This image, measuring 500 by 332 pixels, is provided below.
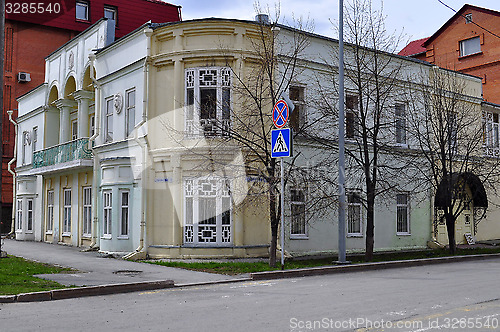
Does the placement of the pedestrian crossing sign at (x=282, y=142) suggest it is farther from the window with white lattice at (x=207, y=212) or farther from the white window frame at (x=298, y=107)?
the window with white lattice at (x=207, y=212)

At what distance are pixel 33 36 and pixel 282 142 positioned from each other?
26619mm

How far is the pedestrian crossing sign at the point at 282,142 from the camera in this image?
14677 millimetres

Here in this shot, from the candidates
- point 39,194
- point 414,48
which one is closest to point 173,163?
point 39,194

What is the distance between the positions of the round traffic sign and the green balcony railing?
10974 mm

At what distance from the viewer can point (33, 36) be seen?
35875 millimetres

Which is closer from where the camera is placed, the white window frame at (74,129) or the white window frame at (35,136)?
the white window frame at (74,129)

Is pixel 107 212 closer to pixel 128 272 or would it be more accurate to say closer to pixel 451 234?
pixel 128 272

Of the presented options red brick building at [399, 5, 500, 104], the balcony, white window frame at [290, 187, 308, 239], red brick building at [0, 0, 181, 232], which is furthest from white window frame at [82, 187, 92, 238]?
red brick building at [399, 5, 500, 104]

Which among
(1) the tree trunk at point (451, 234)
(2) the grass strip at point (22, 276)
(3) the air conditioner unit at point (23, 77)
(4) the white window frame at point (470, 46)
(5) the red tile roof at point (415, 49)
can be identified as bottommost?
(2) the grass strip at point (22, 276)

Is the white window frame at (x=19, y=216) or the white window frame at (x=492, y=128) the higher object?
the white window frame at (x=492, y=128)

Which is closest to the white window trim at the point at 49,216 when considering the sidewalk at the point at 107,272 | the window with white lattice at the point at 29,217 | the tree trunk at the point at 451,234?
the window with white lattice at the point at 29,217

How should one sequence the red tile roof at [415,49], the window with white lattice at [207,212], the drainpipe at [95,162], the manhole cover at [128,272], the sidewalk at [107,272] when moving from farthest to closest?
1. the red tile roof at [415,49]
2. the drainpipe at [95,162]
3. the window with white lattice at [207,212]
4. the manhole cover at [128,272]
5. the sidewalk at [107,272]

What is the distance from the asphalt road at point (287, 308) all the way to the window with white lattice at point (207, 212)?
17.7 ft

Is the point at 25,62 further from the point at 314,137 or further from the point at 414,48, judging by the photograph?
the point at 414,48
